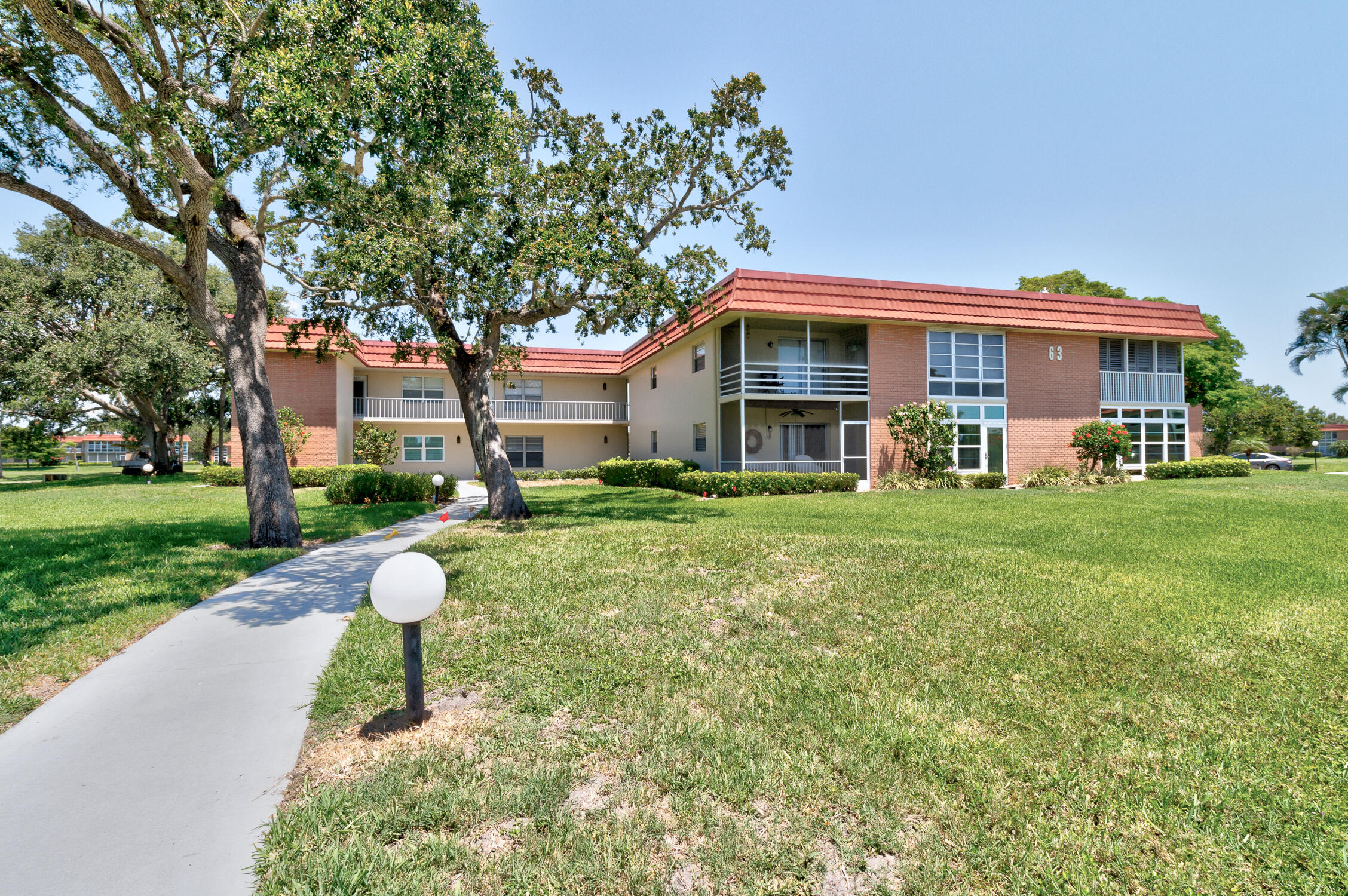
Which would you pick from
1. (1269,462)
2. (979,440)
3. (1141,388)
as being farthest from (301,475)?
(1269,462)

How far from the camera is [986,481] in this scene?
1805 centimetres

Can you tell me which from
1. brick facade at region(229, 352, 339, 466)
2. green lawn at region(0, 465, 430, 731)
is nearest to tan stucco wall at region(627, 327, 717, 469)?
green lawn at region(0, 465, 430, 731)

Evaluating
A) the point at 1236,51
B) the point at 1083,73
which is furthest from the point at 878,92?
the point at 1236,51

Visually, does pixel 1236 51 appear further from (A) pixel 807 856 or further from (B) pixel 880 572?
(A) pixel 807 856

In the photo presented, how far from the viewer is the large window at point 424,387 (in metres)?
26.9

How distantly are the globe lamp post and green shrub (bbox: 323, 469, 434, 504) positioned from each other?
44.9 ft

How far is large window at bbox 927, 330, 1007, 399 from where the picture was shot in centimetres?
1938

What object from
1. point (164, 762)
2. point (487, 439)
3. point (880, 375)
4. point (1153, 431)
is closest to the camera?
point (164, 762)

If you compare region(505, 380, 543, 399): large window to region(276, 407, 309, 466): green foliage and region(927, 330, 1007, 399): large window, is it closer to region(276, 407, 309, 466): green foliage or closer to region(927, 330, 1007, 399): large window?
region(276, 407, 309, 466): green foliage

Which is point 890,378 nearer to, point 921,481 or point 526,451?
point 921,481

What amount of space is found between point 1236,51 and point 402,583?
51.0ft

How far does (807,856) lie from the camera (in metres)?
2.16

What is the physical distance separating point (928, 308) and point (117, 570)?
19.6m

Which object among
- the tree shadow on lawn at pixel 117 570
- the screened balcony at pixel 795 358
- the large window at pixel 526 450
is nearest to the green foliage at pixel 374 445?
the large window at pixel 526 450
